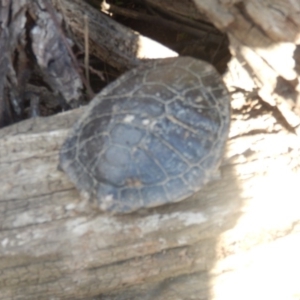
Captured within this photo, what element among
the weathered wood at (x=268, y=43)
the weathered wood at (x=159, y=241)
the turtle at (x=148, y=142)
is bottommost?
the weathered wood at (x=159, y=241)

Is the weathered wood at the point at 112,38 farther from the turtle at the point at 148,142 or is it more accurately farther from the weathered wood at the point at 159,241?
the weathered wood at the point at 159,241

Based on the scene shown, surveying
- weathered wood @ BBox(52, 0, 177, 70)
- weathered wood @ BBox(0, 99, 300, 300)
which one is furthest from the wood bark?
weathered wood @ BBox(52, 0, 177, 70)

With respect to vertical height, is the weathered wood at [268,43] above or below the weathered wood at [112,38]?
above

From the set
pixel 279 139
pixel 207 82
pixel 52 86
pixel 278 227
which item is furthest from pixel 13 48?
pixel 278 227

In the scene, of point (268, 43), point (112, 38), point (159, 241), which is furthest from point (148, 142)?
point (112, 38)

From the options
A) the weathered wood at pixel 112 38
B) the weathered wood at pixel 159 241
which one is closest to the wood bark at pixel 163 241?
the weathered wood at pixel 159 241

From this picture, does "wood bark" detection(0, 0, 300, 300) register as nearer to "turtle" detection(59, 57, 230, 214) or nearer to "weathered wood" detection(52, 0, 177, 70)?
"turtle" detection(59, 57, 230, 214)
